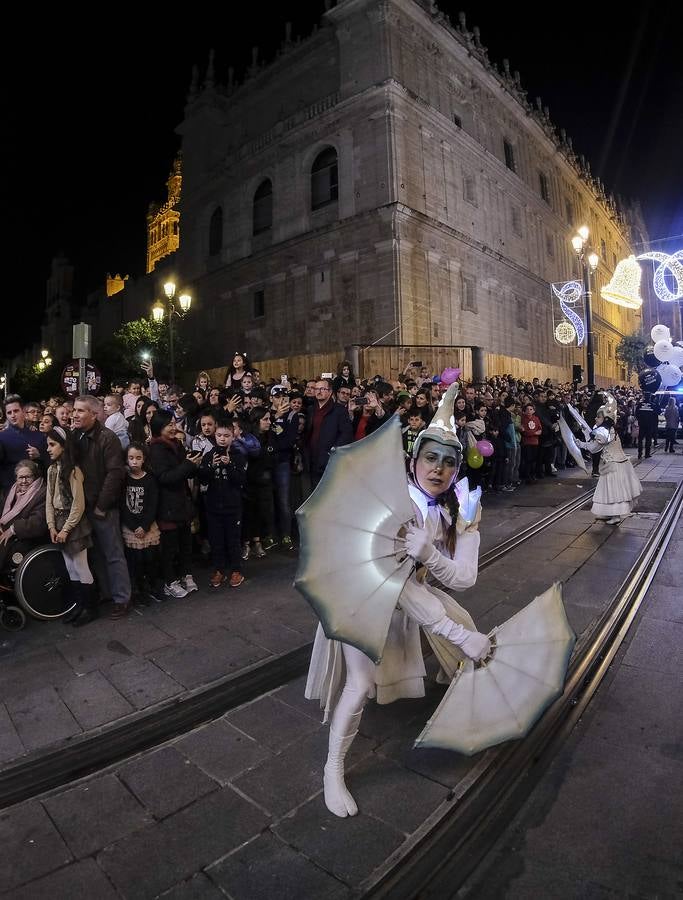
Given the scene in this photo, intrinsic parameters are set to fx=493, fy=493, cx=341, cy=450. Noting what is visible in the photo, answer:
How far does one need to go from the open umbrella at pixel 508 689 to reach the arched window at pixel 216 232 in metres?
34.6

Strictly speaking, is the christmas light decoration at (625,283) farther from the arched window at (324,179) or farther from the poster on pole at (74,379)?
the arched window at (324,179)

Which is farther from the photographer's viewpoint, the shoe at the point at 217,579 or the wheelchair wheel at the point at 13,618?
the shoe at the point at 217,579

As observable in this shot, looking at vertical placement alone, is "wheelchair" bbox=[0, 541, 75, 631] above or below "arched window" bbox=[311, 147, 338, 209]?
below

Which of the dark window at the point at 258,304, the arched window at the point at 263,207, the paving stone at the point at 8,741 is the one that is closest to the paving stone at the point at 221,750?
the paving stone at the point at 8,741

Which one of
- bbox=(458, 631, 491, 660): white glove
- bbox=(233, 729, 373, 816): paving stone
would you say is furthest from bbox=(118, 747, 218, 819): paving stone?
bbox=(458, 631, 491, 660): white glove

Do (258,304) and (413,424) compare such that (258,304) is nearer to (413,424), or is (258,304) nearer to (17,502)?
(413,424)

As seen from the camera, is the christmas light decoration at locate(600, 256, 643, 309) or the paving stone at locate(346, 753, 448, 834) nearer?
the paving stone at locate(346, 753, 448, 834)

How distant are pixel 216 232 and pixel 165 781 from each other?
35.5m

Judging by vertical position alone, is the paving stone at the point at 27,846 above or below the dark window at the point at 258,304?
below

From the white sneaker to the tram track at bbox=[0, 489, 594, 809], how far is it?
74.8 inches

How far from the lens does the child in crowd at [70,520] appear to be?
15.9ft

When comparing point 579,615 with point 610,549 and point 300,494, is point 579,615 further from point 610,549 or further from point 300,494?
point 300,494

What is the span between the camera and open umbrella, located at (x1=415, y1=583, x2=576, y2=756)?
2.55 metres

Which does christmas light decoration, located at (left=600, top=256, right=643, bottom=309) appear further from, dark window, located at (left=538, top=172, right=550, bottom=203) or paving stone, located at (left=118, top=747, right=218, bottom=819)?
dark window, located at (left=538, top=172, right=550, bottom=203)
